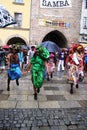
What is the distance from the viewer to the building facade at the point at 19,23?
1096 inches

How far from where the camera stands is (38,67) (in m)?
7.62

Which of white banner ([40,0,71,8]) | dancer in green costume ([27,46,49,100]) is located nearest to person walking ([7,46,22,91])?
dancer in green costume ([27,46,49,100])

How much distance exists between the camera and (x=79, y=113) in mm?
6090

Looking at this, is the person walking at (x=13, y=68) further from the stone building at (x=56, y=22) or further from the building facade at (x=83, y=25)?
the building facade at (x=83, y=25)

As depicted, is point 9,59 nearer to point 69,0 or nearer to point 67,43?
point 69,0

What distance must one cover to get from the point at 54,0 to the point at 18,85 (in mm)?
4300

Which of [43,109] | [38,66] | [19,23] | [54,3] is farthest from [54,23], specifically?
[43,109]

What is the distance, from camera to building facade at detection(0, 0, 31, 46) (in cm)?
2784

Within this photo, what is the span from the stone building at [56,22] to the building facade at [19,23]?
55cm


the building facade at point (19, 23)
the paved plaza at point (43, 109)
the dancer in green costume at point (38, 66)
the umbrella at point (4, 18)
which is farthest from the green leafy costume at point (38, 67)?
the building facade at point (19, 23)

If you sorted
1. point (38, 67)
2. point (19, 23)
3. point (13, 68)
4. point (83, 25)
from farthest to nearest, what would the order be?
point (83, 25), point (19, 23), point (13, 68), point (38, 67)

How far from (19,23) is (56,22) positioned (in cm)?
434

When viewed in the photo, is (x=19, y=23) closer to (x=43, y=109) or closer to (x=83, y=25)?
(x=83, y=25)

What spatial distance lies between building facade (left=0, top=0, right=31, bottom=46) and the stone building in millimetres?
550
